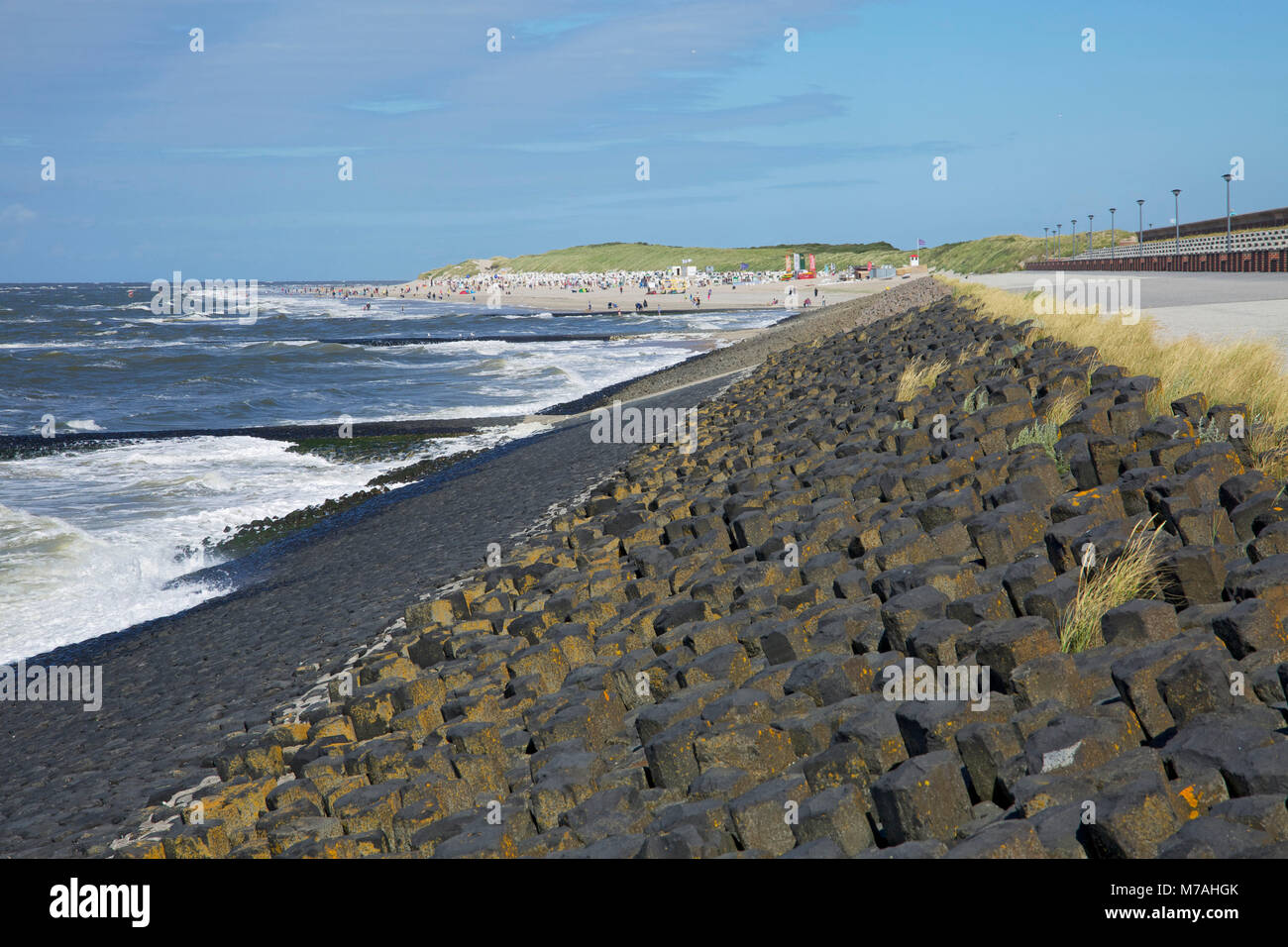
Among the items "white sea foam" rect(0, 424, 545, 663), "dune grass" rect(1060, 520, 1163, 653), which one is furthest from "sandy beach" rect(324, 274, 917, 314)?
"dune grass" rect(1060, 520, 1163, 653)

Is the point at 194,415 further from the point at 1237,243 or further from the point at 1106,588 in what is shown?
the point at 1237,243

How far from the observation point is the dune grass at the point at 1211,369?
7336mm

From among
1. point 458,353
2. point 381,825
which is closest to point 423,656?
point 381,825

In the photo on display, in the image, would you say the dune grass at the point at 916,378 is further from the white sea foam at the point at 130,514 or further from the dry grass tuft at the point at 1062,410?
the white sea foam at the point at 130,514

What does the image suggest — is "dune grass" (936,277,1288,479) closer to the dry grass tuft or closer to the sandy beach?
the dry grass tuft

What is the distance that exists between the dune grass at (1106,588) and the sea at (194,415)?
33.3 ft

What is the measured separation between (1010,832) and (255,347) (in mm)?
55041

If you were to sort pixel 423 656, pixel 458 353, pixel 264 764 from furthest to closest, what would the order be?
pixel 458 353
pixel 423 656
pixel 264 764

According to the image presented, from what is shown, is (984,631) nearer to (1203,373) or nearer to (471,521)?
(1203,373)

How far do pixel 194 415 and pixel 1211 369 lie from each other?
91.7 ft

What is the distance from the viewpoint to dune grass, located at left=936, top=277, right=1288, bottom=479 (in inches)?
289

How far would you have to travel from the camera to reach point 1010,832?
311cm

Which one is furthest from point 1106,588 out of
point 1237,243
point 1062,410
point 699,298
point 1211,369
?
point 699,298

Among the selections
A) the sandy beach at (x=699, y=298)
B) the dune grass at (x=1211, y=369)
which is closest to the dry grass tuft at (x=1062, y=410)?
the dune grass at (x=1211, y=369)
